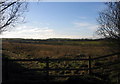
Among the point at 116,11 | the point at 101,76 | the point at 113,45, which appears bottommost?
the point at 101,76

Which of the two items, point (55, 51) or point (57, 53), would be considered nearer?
point (57, 53)

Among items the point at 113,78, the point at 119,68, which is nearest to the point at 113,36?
the point at 119,68

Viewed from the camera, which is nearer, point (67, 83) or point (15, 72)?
point (67, 83)

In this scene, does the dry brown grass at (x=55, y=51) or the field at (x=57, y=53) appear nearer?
the field at (x=57, y=53)

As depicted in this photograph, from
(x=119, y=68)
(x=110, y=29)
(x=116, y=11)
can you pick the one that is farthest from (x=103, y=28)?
(x=119, y=68)

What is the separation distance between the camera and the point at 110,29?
16.5 meters

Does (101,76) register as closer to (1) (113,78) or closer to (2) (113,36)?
(1) (113,78)

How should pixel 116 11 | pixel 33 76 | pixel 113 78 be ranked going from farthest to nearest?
pixel 116 11 < pixel 33 76 < pixel 113 78

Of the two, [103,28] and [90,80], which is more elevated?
A: [103,28]

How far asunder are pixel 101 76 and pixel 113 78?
1.04m

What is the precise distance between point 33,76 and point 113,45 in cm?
705

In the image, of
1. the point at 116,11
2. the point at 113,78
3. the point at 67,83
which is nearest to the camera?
the point at 67,83

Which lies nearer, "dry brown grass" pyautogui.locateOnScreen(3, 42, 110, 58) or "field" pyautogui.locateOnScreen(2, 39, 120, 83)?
"field" pyautogui.locateOnScreen(2, 39, 120, 83)

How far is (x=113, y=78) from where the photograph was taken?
11.8 meters
